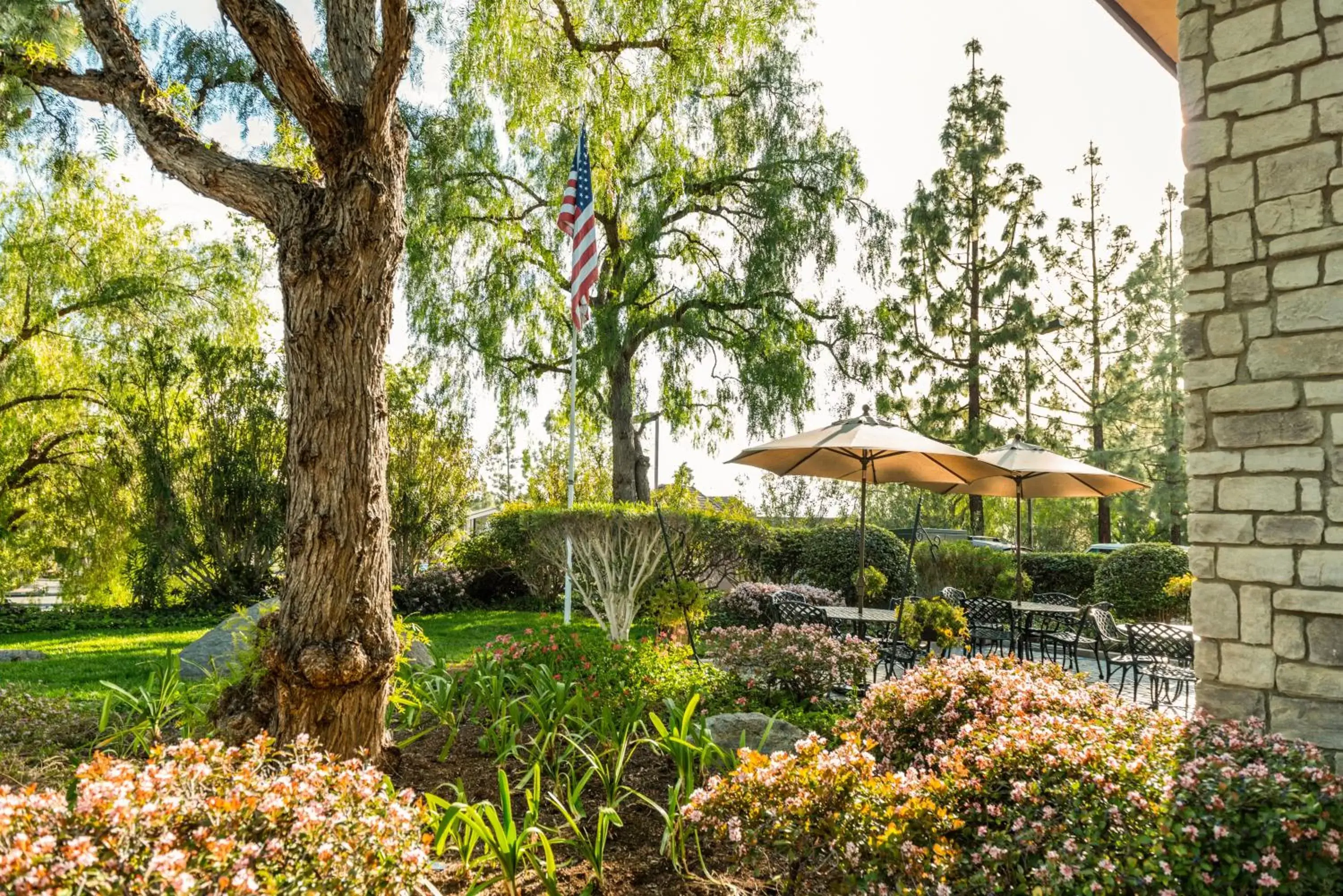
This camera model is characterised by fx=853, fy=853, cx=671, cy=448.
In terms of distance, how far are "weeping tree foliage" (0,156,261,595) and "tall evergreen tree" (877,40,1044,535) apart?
44.8 feet

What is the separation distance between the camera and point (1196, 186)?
407cm

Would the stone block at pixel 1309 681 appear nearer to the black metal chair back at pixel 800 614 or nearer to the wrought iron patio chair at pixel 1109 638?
the wrought iron patio chair at pixel 1109 638

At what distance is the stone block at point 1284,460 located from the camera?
364cm

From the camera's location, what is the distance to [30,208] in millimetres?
14500

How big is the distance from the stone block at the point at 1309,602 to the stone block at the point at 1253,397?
797 mm

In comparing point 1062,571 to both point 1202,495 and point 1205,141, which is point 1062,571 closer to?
point 1202,495

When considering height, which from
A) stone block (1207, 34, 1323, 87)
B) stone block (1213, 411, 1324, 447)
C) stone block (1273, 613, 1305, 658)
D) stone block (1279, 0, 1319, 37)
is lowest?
stone block (1273, 613, 1305, 658)

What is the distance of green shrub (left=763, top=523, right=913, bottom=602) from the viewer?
38.3 feet

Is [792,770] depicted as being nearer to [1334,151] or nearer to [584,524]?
[1334,151]

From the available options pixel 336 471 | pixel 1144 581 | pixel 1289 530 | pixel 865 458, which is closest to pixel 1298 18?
pixel 1289 530

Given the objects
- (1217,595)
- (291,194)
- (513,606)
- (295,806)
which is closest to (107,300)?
(513,606)

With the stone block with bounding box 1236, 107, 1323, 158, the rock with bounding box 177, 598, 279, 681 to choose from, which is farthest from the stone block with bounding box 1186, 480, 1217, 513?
the rock with bounding box 177, 598, 279, 681

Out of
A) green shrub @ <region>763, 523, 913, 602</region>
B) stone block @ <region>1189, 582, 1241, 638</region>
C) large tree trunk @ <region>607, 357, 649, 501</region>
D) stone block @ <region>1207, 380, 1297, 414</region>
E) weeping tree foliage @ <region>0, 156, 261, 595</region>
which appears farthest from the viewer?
large tree trunk @ <region>607, 357, 649, 501</region>

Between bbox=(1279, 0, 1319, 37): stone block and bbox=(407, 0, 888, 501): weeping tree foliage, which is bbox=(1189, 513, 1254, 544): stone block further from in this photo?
bbox=(407, 0, 888, 501): weeping tree foliage
